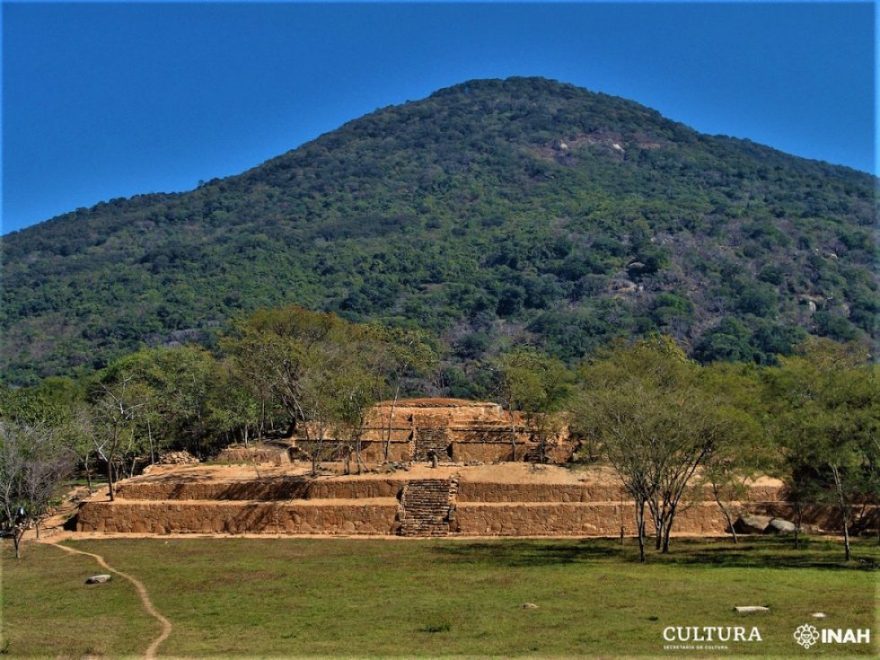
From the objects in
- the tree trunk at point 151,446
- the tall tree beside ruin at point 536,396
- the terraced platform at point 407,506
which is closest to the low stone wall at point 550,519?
the terraced platform at point 407,506

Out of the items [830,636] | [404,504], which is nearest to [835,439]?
[830,636]

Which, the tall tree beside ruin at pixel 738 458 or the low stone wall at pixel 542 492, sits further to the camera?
the low stone wall at pixel 542 492

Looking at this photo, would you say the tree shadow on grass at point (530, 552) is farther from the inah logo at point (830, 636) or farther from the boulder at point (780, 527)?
the inah logo at point (830, 636)

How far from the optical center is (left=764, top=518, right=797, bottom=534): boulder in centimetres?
3925

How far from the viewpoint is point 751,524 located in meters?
39.8

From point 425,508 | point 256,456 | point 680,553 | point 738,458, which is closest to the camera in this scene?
point 680,553

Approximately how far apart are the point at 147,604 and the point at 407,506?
15979mm

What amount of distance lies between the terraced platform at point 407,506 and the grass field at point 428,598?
3.37 m

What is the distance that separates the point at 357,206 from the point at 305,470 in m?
150

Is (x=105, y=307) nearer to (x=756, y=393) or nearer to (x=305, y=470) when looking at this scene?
(x=305, y=470)

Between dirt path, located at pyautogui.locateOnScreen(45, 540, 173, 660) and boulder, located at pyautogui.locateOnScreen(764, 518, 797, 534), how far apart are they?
23.3 m

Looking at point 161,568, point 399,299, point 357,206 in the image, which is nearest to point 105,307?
point 399,299

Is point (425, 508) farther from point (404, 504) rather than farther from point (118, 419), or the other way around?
point (118, 419)

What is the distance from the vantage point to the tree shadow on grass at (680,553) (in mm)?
30578
